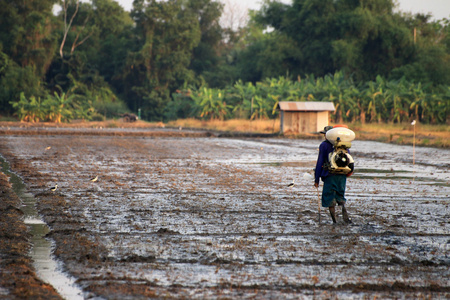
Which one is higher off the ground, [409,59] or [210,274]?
[409,59]

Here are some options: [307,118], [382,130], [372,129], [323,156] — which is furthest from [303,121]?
[323,156]

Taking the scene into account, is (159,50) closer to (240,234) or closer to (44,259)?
(240,234)

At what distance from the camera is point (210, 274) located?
259 inches

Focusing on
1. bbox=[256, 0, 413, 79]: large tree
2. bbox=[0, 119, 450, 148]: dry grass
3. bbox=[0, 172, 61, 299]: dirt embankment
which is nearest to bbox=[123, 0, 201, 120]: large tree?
bbox=[256, 0, 413, 79]: large tree

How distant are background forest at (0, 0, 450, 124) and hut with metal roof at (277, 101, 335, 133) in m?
8.48

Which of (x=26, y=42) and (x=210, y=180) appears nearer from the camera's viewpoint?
(x=210, y=180)

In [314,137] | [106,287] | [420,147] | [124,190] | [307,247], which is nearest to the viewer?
→ [106,287]

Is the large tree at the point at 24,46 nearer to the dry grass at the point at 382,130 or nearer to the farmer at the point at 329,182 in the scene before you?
the dry grass at the point at 382,130

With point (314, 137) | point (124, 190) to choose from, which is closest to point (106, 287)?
point (124, 190)

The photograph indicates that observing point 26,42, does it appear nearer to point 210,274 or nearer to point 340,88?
point 340,88

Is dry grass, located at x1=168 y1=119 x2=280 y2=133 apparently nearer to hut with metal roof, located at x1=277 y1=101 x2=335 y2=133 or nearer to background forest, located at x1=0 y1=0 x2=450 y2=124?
background forest, located at x1=0 y1=0 x2=450 y2=124

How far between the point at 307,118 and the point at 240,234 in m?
34.6

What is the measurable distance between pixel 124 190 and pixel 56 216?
356 cm

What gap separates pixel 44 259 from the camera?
7199 millimetres
